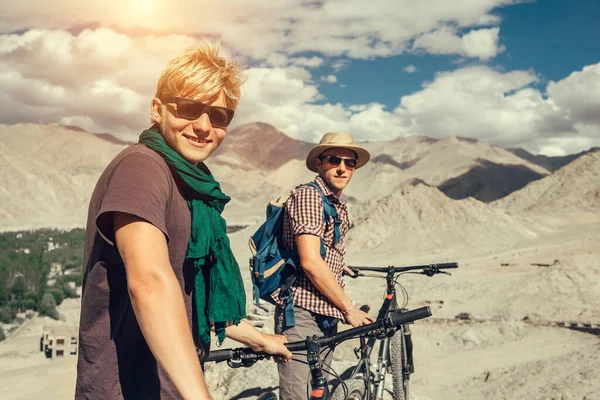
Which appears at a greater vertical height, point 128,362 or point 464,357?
point 128,362

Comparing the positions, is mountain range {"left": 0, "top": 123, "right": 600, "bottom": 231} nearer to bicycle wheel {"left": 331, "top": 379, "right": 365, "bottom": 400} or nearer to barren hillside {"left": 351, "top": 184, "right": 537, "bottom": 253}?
barren hillside {"left": 351, "top": 184, "right": 537, "bottom": 253}

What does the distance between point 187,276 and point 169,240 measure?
6.7 inches

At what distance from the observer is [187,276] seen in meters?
1.60

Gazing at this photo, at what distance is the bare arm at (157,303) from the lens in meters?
1.27

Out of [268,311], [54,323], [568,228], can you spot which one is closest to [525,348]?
[268,311]

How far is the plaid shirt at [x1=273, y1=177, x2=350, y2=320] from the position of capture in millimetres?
3039

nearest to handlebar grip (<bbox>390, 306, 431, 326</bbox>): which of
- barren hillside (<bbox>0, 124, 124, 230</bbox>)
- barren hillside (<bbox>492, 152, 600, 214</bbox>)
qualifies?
barren hillside (<bbox>492, 152, 600, 214</bbox>)

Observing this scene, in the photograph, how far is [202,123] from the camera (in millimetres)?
1619

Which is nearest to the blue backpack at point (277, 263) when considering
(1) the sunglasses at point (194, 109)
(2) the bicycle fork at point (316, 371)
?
(2) the bicycle fork at point (316, 371)

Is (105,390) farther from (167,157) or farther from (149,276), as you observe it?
(167,157)

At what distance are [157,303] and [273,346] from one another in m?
0.91

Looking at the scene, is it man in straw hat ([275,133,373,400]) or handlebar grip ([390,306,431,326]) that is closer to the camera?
handlebar grip ([390,306,431,326])

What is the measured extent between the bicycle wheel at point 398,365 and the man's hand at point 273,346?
2.44 meters

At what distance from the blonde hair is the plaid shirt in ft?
4.82
